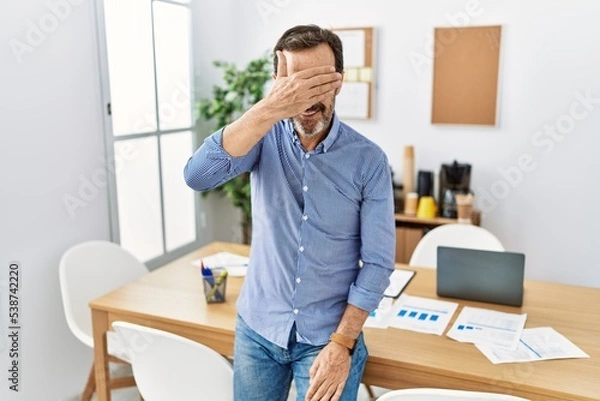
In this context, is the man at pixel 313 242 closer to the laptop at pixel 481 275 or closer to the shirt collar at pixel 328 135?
the shirt collar at pixel 328 135

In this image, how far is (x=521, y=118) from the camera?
347 centimetres

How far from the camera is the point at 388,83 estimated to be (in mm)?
3762

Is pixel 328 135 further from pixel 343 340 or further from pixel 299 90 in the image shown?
pixel 343 340

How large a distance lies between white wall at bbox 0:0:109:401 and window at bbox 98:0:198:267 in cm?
16

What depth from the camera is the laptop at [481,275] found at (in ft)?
6.26

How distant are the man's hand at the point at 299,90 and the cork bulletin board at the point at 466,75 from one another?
242cm

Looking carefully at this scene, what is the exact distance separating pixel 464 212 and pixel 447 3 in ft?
4.34

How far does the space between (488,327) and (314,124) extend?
35.1 inches

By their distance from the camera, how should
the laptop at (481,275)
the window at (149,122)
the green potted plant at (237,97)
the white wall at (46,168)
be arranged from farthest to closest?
the green potted plant at (237,97) → the window at (149,122) → the white wall at (46,168) → the laptop at (481,275)

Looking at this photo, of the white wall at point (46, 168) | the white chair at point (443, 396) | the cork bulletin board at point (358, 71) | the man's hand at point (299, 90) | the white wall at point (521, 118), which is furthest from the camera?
the cork bulletin board at point (358, 71)

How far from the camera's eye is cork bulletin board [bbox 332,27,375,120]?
3.74 metres

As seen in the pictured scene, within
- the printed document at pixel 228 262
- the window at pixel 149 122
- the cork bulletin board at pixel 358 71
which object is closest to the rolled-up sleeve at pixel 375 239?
the printed document at pixel 228 262

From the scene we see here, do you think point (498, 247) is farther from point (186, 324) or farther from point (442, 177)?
point (186, 324)

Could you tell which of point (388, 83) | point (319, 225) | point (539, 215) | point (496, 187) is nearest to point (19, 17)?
point (319, 225)
